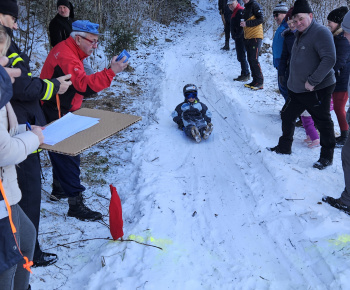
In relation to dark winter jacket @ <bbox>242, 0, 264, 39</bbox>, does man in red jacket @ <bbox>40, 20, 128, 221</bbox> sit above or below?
below

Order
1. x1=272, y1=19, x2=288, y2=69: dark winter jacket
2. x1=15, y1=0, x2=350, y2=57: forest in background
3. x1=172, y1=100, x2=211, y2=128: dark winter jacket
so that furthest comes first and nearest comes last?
1. x1=15, y1=0, x2=350, y2=57: forest in background
2. x1=172, y1=100, x2=211, y2=128: dark winter jacket
3. x1=272, y1=19, x2=288, y2=69: dark winter jacket

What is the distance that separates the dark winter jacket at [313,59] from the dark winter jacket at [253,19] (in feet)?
12.5

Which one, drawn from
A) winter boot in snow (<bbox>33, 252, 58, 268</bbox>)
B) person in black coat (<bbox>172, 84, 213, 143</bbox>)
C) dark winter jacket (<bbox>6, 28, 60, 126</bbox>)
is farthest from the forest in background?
winter boot in snow (<bbox>33, 252, 58, 268</bbox>)

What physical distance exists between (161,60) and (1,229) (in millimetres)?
10403

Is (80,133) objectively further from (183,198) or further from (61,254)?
(183,198)

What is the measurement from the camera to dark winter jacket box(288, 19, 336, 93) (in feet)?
13.4

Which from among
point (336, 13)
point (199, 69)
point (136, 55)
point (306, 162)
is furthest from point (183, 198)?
point (136, 55)

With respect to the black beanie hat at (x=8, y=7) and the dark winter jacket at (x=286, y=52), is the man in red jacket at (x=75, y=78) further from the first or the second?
the dark winter jacket at (x=286, y=52)

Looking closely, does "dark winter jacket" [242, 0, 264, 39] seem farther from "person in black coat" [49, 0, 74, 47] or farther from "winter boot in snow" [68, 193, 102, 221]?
"winter boot in snow" [68, 193, 102, 221]

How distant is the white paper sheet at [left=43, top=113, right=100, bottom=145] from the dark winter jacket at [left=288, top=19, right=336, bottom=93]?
300 centimetres

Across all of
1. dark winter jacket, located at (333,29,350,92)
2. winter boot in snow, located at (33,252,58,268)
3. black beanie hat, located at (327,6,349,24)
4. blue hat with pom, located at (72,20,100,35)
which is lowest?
winter boot in snow, located at (33,252,58,268)

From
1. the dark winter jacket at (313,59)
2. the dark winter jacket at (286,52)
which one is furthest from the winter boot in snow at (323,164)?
the dark winter jacket at (286,52)

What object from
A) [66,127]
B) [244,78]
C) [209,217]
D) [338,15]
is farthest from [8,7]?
[244,78]

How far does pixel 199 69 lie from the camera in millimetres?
10258
